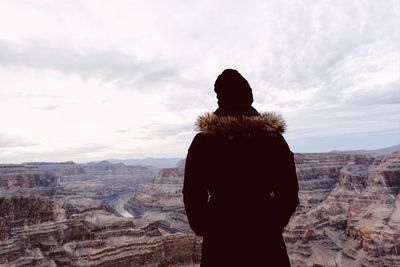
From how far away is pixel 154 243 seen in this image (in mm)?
57469

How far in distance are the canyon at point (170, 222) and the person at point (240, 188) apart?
51.4 m

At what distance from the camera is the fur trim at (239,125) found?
16.5 feet

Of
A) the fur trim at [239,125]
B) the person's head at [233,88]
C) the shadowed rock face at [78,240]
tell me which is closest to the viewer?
the fur trim at [239,125]

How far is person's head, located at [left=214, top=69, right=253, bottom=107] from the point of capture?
A: 5.35m

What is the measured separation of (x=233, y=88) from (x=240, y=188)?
4.33 feet

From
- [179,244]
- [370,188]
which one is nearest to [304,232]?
[370,188]

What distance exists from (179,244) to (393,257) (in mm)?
44641

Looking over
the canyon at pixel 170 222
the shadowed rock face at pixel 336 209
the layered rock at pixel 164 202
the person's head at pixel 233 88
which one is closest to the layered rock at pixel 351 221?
the shadowed rock face at pixel 336 209

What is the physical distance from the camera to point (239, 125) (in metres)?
5.07

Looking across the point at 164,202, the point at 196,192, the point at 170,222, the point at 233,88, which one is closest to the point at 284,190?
the point at 196,192

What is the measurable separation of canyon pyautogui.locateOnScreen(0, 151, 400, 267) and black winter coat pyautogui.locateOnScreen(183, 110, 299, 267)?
2025 inches

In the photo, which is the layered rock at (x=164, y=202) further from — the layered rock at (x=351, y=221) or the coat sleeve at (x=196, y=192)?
the coat sleeve at (x=196, y=192)

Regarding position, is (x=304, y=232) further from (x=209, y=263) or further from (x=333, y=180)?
(x=209, y=263)

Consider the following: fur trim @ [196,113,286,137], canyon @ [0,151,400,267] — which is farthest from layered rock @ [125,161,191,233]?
fur trim @ [196,113,286,137]
